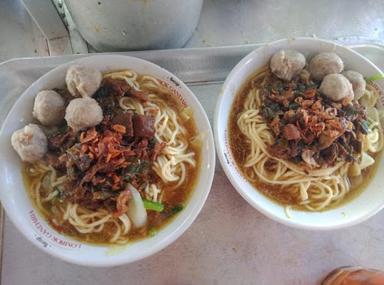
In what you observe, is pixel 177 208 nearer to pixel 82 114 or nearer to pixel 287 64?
pixel 82 114

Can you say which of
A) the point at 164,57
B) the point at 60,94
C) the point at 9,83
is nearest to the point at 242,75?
the point at 164,57

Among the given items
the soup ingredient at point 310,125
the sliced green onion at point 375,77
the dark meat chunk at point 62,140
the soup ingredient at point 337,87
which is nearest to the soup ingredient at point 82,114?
the dark meat chunk at point 62,140

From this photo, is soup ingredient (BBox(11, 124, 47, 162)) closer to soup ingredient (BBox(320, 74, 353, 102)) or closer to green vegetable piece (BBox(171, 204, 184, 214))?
green vegetable piece (BBox(171, 204, 184, 214))

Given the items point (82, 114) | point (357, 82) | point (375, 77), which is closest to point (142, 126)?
point (82, 114)

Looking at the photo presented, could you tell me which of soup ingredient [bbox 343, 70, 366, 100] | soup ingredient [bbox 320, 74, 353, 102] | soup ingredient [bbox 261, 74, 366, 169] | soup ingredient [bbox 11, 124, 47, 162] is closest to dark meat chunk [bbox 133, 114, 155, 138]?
soup ingredient [bbox 11, 124, 47, 162]

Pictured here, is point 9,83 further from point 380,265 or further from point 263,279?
point 380,265
